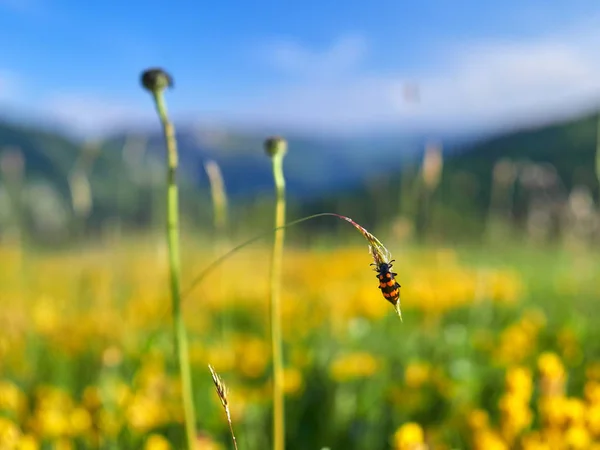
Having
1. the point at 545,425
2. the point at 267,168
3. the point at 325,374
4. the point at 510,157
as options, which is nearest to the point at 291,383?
the point at 325,374

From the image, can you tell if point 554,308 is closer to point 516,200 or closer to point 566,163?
point 516,200

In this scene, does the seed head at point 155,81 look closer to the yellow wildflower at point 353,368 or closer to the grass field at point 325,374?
the grass field at point 325,374

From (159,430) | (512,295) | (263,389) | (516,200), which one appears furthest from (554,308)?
(516,200)

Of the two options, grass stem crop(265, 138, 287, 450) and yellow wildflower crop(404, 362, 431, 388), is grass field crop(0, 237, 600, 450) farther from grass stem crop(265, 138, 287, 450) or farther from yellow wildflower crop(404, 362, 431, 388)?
grass stem crop(265, 138, 287, 450)

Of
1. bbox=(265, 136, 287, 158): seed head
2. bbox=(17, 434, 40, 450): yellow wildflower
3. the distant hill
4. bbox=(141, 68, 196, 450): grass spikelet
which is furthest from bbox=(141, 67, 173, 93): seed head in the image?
the distant hill

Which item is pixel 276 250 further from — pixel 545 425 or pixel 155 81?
pixel 545 425

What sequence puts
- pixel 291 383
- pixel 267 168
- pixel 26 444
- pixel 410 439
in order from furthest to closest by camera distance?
1. pixel 267 168
2. pixel 291 383
3. pixel 26 444
4. pixel 410 439
